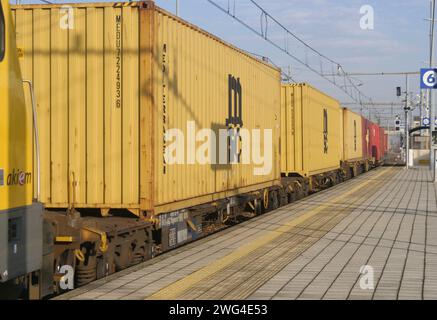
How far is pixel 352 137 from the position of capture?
35719mm

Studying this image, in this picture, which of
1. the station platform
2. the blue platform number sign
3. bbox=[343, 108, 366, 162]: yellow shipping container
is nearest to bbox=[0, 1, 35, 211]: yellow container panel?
the station platform

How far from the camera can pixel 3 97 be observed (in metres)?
5.30

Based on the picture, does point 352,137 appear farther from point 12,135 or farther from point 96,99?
point 12,135

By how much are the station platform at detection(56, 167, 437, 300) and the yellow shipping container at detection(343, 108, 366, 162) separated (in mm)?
18846

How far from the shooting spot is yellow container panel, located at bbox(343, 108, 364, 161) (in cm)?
3355

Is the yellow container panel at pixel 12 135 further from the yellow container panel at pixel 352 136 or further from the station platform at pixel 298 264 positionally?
the yellow container panel at pixel 352 136

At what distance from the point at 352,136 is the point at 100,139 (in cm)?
2858

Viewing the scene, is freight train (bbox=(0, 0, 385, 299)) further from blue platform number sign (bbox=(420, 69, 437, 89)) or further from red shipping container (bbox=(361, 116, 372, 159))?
red shipping container (bbox=(361, 116, 372, 159))

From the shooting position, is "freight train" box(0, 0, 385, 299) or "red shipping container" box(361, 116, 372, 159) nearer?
"freight train" box(0, 0, 385, 299)

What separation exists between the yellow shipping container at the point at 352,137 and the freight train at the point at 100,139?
73.5 feet

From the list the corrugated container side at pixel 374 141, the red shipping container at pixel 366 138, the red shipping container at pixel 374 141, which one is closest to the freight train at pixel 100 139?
the red shipping container at pixel 366 138

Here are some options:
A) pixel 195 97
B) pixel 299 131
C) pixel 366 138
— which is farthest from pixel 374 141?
pixel 195 97

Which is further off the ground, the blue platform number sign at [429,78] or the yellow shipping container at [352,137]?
the blue platform number sign at [429,78]

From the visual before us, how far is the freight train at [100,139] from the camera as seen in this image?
5660mm
